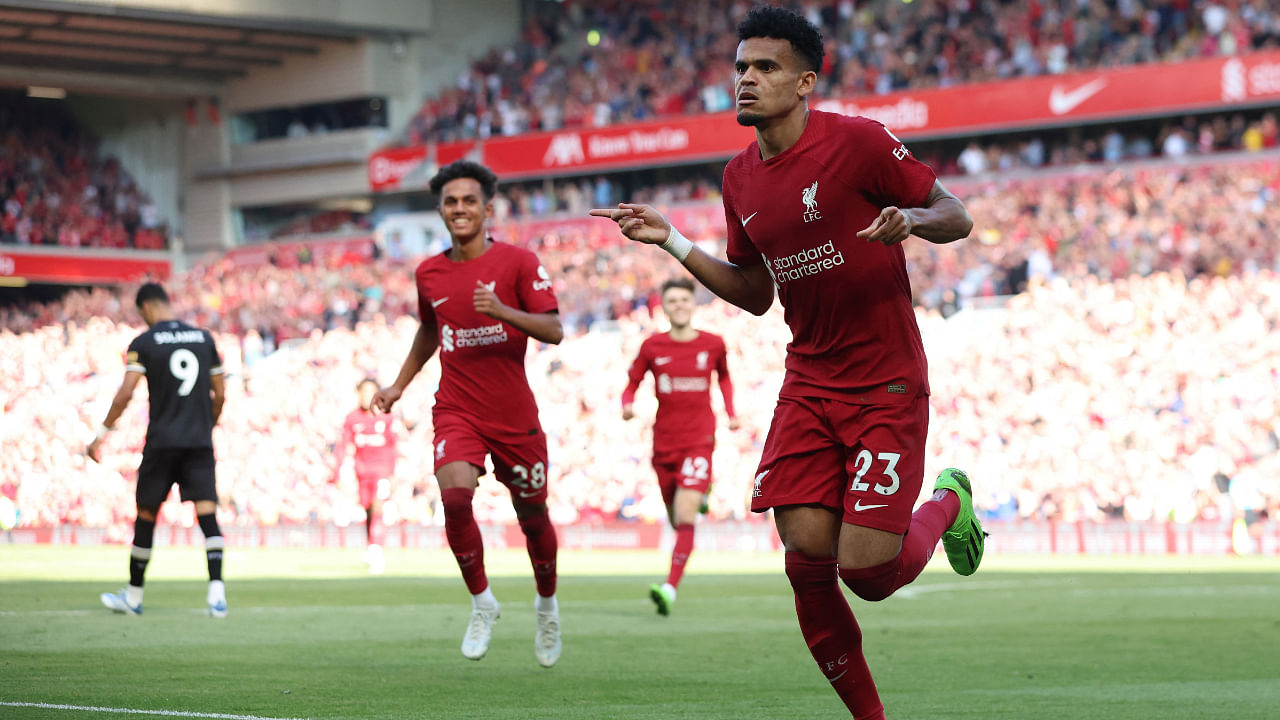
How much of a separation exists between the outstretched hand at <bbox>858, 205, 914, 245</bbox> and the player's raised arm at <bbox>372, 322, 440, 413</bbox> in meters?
4.84

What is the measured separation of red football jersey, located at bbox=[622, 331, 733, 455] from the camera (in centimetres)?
1477

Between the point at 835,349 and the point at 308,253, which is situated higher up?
the point at 308,253

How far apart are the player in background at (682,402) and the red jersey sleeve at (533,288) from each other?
4652 mm

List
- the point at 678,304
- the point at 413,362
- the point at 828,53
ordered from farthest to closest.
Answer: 1. the point at 828,53
2. the point at 678,304
3. the point at 413,362

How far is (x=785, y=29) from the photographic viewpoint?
6234 millimetres

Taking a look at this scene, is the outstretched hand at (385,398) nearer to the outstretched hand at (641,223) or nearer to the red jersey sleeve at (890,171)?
the outstretched hand at (641,223)

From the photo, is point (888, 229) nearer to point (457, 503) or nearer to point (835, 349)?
point (835, 349)

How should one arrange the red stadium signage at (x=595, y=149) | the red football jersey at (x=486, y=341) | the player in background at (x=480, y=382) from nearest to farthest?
the player in background at (x=480, y=382) < the red football jersey at (x=486, y=341) < the red stadium signage at (x=595, y=149)

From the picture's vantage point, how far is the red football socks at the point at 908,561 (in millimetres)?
6070

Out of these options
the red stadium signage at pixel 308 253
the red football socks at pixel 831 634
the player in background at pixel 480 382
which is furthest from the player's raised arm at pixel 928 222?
the red stadium signage at pixel 308 253

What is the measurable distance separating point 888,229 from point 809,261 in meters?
0.73

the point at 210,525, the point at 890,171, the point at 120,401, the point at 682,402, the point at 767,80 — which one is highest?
the point at 767,80

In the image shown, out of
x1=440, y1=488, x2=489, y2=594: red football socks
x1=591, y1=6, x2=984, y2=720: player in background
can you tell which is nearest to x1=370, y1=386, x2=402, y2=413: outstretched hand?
x1=440, y1=488, x2=489, y2=594: red football socks

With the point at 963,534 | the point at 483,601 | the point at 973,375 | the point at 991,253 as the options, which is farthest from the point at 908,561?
the point at 991,253
